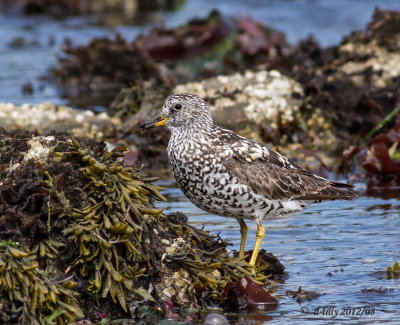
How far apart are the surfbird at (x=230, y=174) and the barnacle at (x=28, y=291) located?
1.49m

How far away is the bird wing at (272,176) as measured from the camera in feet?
18.3

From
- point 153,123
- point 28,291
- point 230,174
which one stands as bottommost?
point 28,291

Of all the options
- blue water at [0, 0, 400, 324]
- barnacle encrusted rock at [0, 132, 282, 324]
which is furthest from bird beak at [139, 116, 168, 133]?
blue water at [0, 0, 400, 324]

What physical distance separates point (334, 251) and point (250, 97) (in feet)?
11.9

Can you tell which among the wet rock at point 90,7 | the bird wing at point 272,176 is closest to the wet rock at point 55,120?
the bird wing at point 272,176

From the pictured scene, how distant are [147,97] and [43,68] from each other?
565 centimetres

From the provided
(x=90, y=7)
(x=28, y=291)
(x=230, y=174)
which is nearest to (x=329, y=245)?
(x=230, y=174)

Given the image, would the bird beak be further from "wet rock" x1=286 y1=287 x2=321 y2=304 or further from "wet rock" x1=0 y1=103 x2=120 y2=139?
"wet rock" x1=0 y1=103 x2=120 y2=139

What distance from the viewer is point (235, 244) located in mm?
6324

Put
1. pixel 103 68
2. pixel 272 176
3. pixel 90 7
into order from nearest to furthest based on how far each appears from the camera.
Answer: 1. pixel 272 176
2. pixel 103 68
3. pixel 90 7

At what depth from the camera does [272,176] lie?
577 cm

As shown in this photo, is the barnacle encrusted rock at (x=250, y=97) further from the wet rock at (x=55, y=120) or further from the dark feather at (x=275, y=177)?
the dark feather at (x=275, y=177)

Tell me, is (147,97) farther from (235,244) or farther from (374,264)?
(374,264)

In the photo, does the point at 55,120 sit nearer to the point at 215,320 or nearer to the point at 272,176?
the point at 272,176
